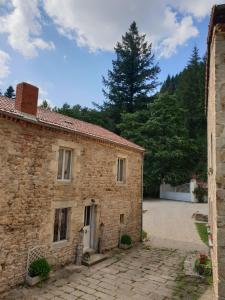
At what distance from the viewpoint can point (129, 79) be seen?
42.1 meters

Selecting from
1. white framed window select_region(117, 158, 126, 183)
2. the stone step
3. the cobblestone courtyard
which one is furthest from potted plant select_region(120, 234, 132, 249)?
white framed window select_region(117, 158, 126, 183)

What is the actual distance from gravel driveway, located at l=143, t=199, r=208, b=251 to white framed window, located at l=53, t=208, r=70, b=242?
6.72 metres

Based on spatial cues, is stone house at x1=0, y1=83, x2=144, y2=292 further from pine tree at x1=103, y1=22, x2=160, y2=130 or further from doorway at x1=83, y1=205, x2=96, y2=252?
pine tree at x1=103, y1=22, x2=160, y2=130

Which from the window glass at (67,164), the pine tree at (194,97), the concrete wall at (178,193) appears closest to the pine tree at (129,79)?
the pine tree at (194,97)

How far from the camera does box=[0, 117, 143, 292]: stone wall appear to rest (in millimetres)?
8477

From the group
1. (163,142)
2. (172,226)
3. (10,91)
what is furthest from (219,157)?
(10,91)

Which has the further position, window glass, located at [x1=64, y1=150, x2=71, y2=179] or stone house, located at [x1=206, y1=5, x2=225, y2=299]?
window glass, located at [x1=64, y1=150, x2=71, y2=179]

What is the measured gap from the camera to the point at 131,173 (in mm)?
15742

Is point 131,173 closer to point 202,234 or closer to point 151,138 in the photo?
point 202,234

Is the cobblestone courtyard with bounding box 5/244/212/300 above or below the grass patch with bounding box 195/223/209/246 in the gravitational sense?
below

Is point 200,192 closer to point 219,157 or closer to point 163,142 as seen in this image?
point 163,142

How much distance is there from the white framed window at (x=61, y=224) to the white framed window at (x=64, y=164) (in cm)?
134

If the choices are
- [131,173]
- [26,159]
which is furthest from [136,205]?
[26,159]

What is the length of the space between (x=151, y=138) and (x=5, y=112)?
26.3 meters
